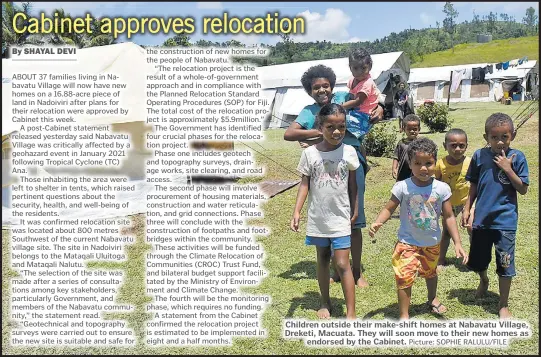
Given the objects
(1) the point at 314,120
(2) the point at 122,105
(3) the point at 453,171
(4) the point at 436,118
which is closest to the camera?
(1) the point at 314,120

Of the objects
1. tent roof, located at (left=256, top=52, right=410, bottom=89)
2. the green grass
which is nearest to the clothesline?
tent roof, located at (left=256, top=52, right=410, bottom=89)

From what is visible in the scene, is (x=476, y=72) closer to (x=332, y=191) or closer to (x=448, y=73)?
(x=448, y=73)

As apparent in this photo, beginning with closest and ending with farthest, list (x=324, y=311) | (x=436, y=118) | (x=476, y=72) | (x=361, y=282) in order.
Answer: (x=324, y=311), (x=361, y=282), (x=436, y=118), (x=476, y=72)

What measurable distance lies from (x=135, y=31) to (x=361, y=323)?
11.1 feet

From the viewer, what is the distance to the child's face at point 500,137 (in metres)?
2.98

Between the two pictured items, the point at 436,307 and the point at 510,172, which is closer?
the point at 510,172

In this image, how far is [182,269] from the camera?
363 centimetres

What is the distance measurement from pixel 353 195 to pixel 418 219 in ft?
1.43

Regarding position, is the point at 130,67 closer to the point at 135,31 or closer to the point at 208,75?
the point at 135,31

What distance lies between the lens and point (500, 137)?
119 inches

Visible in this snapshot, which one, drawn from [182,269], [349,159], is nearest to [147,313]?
[182,269]

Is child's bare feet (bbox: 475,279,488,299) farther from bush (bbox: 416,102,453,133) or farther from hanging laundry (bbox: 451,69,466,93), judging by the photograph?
hanging laundry (bbox: 451,69,466,93)

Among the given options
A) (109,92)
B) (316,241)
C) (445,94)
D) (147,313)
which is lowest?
(147,313)

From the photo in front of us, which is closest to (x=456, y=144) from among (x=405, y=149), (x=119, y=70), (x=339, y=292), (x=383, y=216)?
(x=405, y=149)
